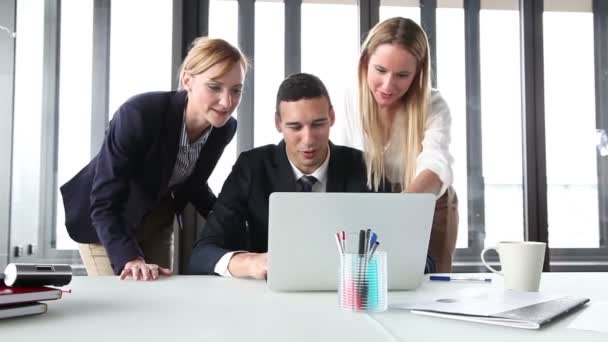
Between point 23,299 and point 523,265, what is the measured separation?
853 mm

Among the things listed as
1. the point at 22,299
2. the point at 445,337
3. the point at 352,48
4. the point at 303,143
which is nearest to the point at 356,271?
the point at 445,337

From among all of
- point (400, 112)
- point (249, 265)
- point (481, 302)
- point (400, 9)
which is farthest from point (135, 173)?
point (400, 9)

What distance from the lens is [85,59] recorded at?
2682mm

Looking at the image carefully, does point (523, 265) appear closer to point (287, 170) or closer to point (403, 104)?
point (287, 170)

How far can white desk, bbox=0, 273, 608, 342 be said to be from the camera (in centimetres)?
69

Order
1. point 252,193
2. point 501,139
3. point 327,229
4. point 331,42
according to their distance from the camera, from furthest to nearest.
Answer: point 501,139
point 331,42
point 252,193
point 327,229

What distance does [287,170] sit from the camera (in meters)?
1.70

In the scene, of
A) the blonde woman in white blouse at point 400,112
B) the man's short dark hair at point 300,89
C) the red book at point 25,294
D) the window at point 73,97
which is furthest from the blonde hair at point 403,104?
the window at point 73,97

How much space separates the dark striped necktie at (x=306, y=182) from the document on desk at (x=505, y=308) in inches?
31.2

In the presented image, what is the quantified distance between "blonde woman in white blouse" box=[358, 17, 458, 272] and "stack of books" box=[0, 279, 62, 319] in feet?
3.89

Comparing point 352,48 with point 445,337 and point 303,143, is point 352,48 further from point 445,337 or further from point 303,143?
point 445,337

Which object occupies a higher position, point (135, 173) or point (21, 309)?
point (135, 173)

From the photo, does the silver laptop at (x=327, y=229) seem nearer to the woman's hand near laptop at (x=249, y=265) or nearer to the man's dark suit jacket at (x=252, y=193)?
the woman's hand near laptop at (x=249, y=265)

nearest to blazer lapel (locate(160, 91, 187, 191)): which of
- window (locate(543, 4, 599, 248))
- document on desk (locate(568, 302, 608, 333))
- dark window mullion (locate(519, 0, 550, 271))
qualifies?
document on desk (locate(568, 302, 608, 333))
